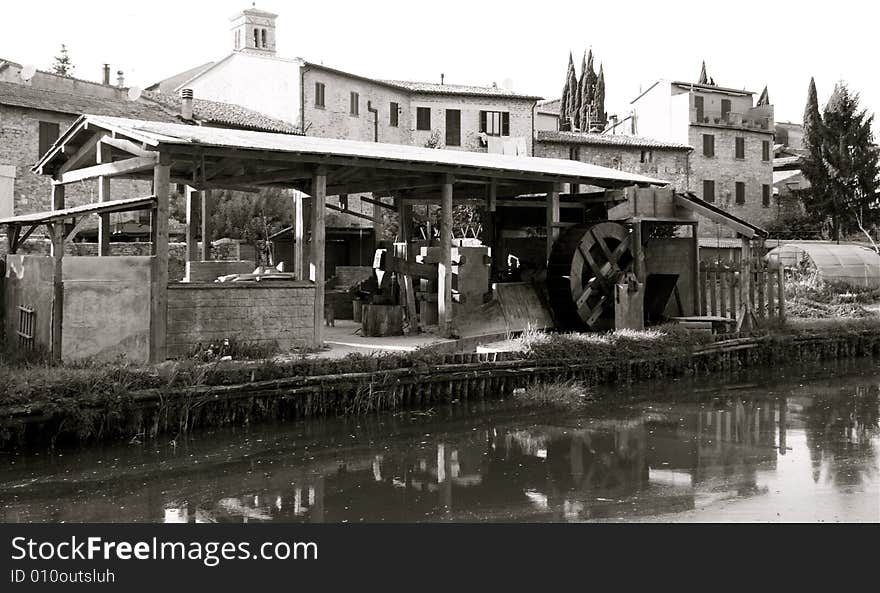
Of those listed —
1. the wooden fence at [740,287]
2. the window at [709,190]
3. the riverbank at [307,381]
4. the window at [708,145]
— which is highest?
the window at [708,145]

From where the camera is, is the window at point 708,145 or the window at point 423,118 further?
the window at point 708,145

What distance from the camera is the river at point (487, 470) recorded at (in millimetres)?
7223

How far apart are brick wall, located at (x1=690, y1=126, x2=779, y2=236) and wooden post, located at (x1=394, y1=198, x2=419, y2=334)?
29.1m

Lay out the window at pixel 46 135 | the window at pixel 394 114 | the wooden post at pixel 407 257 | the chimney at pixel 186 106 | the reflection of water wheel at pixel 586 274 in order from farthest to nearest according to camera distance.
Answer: the window at pixel 394 114 → the chimney at pixel 186 106 → the window at pixel 46 135 → the reflection of water wheel at pixel 586 274 → the wooden post at pixel 407 257

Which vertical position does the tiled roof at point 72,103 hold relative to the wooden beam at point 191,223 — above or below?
above

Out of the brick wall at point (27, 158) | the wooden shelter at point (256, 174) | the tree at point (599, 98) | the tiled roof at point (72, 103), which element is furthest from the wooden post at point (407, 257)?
the tree at point (599, 98)

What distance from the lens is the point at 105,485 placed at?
7.95 m

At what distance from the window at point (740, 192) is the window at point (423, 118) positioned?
16.6 meters

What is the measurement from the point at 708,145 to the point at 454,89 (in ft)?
44.9

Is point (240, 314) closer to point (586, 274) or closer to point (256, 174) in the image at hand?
point (256, 174)

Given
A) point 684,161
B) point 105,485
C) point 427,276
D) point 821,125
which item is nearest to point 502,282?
point 427,276

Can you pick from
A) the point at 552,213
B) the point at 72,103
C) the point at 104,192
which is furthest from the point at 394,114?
the point at 104,192

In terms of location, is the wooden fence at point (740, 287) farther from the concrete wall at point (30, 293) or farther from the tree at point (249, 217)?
the tree at point (249, 217)

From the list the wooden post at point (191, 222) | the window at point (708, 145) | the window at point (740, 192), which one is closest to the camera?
the wooden post at point (191, 222)
